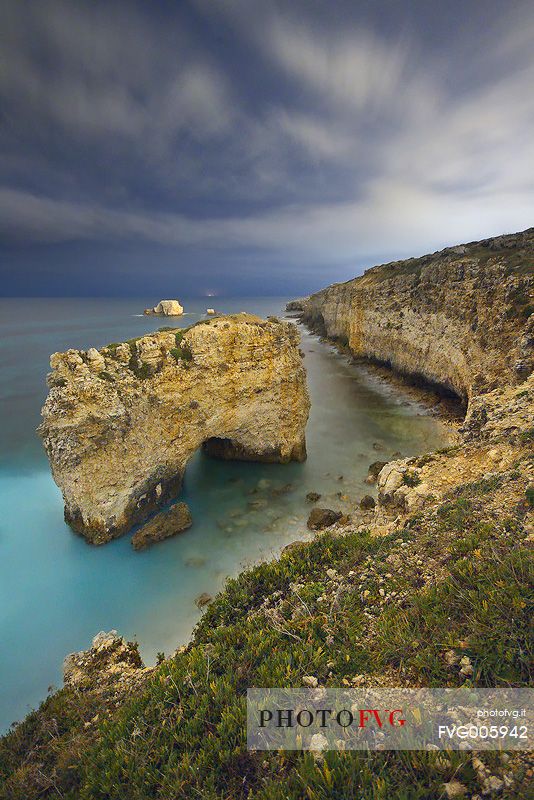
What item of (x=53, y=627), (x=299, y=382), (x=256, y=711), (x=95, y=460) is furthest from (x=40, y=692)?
(x=299, y=382)

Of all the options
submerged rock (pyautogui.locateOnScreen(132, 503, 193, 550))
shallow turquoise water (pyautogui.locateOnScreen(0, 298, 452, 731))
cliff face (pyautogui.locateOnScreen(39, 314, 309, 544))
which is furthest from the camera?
submerged rock (pyautogui.locateOnScreen(132, 503, 193, 550))

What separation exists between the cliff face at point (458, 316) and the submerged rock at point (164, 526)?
62.9 feet

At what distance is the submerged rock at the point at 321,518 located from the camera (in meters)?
17.1

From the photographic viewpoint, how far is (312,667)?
5.02 metres

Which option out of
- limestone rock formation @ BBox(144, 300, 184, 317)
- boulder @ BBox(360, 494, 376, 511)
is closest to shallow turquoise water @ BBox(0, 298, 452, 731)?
boulder @ BBox(360, 494, 376, 511)

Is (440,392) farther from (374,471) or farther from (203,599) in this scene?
(203,599)

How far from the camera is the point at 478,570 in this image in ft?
18.7

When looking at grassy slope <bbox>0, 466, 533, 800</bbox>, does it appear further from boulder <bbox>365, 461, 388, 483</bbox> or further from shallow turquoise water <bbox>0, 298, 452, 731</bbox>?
boulder <bbox>365, 461, 388, 483</bbox>

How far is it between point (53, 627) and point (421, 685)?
15018 mm
